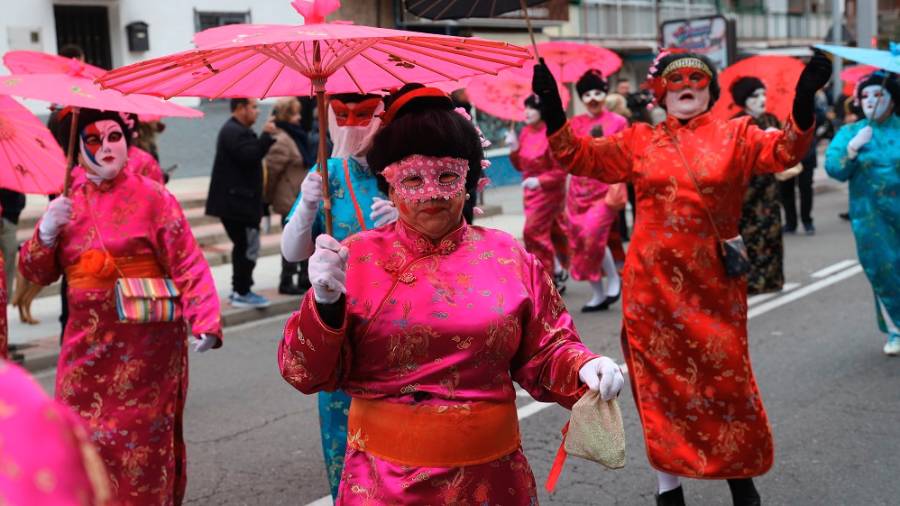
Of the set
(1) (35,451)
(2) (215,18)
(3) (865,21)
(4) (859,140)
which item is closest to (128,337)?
(1) (35,451)

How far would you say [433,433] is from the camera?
2588 mm

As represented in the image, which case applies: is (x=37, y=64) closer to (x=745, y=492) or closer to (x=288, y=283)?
(x=745, y=492)

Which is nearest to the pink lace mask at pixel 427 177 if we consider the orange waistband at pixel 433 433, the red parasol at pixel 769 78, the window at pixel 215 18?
the orange waistband at pixel 433 433

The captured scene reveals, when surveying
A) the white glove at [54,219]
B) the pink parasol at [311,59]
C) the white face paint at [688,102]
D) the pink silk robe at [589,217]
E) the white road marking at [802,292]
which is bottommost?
the white road marking at [802,292]

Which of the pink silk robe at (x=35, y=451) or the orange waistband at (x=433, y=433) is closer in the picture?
the pink silk robe at (x=35, y=451)

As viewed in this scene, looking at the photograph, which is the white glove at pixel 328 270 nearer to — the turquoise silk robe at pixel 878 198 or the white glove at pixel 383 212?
the white glove at pixel 383 212

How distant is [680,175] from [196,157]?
13008mm

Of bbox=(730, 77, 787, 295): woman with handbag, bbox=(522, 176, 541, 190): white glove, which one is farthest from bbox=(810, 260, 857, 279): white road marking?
bbox=(522, 176, 541, 190): white glove

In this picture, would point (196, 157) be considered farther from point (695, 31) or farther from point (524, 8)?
point (524, 8)

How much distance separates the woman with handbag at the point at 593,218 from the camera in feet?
30.7

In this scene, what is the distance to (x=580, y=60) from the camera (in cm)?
940

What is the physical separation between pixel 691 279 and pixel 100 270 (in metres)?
2.23

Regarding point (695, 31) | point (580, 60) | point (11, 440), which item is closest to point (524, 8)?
point (11, 440)

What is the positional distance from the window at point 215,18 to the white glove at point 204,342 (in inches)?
511
